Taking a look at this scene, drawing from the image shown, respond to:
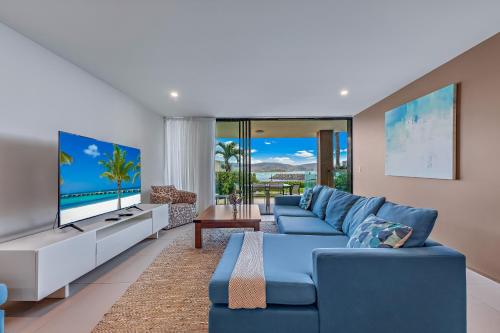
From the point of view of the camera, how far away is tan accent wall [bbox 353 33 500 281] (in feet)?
8.16

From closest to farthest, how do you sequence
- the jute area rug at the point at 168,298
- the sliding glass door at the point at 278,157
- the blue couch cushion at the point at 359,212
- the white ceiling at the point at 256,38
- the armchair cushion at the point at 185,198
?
the jute area rug at the point at 168,298 < the white ceiling at the point at 256,38 < the blue couch cushion at the point at 359,212 < the armchair cushion at the point at 185,198 < the sliding glass door at the point at 278,157

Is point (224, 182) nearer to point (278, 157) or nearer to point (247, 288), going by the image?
point (278, 157)

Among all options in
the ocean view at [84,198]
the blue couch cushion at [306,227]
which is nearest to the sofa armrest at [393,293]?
the blue couch cushion at [306,227]

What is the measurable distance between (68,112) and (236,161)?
390 centimetres

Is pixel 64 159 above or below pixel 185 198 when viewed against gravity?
above

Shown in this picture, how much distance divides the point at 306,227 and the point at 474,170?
1888mm

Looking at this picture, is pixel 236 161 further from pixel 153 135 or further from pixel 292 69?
pixel 292 69

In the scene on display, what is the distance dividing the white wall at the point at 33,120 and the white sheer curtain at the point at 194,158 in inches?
101

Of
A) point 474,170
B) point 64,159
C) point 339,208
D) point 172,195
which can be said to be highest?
point 64,159

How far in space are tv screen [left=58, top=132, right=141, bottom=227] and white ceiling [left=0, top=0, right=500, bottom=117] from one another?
101cm

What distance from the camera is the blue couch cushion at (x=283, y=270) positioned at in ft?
5.00

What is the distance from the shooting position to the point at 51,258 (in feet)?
6.59

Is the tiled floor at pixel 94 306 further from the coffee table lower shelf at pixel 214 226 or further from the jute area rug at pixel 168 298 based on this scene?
the coffee table lower shelf at pixel 214 226

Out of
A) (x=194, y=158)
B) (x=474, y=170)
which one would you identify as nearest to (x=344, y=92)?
Result: (x=474, y=170)
